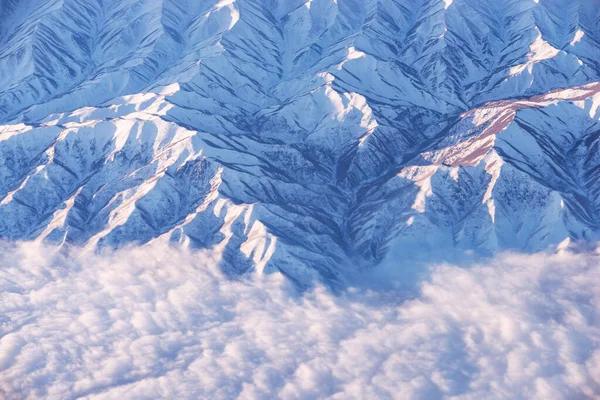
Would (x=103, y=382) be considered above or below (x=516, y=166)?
below

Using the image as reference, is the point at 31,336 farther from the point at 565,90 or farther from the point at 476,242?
the point at 565,90

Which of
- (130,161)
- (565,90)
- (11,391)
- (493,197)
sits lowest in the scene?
(11,391)

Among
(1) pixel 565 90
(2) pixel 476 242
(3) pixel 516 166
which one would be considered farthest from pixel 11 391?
(1) pixel 565 90

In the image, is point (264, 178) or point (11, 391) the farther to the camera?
point (264, 178)

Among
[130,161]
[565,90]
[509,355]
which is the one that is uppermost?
[565,90]

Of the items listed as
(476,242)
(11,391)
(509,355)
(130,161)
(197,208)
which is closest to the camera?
(11,391)

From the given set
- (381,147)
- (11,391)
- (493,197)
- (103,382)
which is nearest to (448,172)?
(493,197)

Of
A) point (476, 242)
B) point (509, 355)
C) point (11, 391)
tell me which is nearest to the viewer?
point (11, 391)

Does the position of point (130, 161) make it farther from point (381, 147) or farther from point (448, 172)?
point (448, 172)

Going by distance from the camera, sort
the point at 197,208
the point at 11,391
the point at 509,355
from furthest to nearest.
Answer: the point at 197,208 → the point at 509,355 → the point at 11,391
